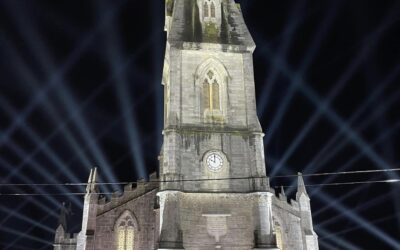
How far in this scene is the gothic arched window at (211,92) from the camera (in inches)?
1409

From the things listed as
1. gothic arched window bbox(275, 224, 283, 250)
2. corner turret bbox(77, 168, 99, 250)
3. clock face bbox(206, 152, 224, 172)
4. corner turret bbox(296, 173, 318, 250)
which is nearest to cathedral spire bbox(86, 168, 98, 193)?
corner turret bbox(77, 168, 99, 250)

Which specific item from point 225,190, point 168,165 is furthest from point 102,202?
point 225,190

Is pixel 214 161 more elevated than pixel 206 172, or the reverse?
pixel 214 161

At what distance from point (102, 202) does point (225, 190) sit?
10762 millimetres

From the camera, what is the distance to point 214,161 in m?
33.4

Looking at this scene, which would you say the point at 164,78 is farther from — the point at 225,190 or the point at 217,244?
the point at 217,244

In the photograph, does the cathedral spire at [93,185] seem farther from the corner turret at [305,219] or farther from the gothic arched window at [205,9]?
the corner turret at [305,219]

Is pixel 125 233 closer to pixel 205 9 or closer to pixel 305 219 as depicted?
pixel 305 219

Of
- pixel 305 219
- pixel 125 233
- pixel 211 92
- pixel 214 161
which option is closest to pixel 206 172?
pixel 214 161

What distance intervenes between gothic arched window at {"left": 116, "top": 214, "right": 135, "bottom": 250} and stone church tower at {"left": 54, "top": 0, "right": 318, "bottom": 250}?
8 centimetres

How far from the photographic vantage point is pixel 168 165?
32.4 m

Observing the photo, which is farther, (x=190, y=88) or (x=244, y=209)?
(x=190, y=88)

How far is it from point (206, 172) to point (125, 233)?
8710 mm

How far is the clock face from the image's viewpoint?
33.2 meters
